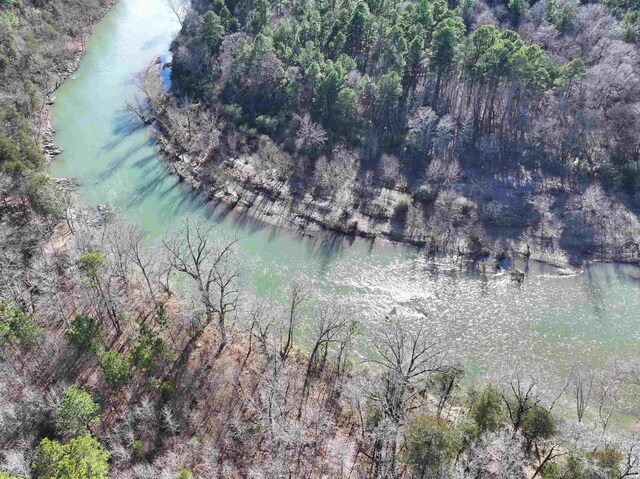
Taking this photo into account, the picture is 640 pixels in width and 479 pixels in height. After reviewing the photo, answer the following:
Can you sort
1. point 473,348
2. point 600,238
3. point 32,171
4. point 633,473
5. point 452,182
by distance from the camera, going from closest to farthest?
point 633,473, point 473,348, point 32,171, point 600,238, point 452,182

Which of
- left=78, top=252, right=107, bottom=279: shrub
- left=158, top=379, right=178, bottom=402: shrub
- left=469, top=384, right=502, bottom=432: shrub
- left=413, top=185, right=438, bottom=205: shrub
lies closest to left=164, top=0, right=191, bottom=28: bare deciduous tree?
left=413, top=185, right=438, bottom=205: shrub

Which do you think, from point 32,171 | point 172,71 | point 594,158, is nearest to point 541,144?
point 594,158

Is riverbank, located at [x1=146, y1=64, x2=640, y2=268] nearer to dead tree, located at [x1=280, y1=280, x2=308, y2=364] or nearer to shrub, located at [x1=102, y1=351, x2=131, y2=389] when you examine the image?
dead tree, located at [x1=280, y1=280, x2=308, y2=364]

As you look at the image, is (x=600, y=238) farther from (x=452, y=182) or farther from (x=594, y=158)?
(x=452, y=182)

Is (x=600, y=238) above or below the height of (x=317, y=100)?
below

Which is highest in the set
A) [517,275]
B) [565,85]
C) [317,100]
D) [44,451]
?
[565,85]

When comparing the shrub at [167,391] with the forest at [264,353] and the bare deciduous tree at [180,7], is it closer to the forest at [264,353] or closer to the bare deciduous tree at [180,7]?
the forest at [264,353]

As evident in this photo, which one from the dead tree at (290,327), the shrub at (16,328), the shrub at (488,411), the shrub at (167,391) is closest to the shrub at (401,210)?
the dead tree at (290,327)
